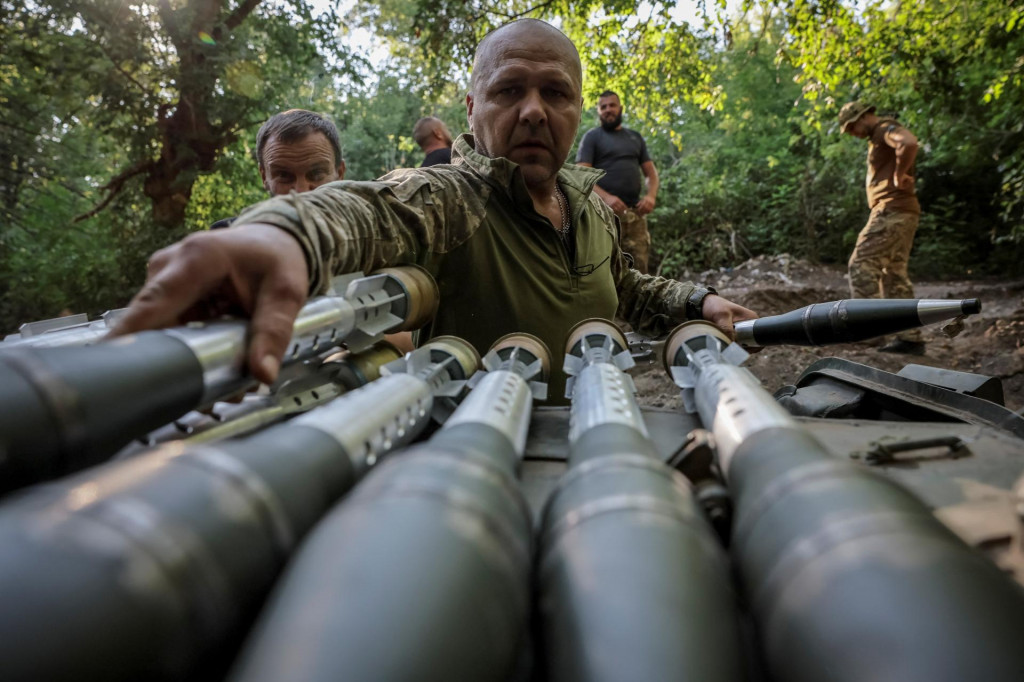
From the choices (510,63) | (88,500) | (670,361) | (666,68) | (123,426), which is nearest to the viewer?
(88,500)

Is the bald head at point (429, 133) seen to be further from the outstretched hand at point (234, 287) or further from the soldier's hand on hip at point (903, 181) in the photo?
the soldier's hand on hip at point (903, 181)

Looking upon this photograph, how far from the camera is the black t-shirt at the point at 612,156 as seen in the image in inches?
310

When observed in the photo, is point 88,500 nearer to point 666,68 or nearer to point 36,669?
point 36,669

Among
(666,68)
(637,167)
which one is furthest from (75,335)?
(666,68)

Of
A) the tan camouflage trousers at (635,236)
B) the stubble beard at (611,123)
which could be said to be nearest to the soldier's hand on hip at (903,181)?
the tan camouflage trousers at (635,236)

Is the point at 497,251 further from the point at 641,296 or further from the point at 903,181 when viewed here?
the point at 903,181

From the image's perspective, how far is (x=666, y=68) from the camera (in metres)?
9.06

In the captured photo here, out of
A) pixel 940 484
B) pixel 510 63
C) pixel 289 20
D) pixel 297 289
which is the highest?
pixel 289 20

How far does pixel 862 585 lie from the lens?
1.61 ft

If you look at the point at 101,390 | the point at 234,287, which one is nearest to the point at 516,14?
the point at 234,287

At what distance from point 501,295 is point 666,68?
8041 millimetres

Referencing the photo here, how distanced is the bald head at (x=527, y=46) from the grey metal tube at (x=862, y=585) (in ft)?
7.72

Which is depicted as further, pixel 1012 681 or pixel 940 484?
pixel 940 484

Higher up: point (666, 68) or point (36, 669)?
point (666, 68)
